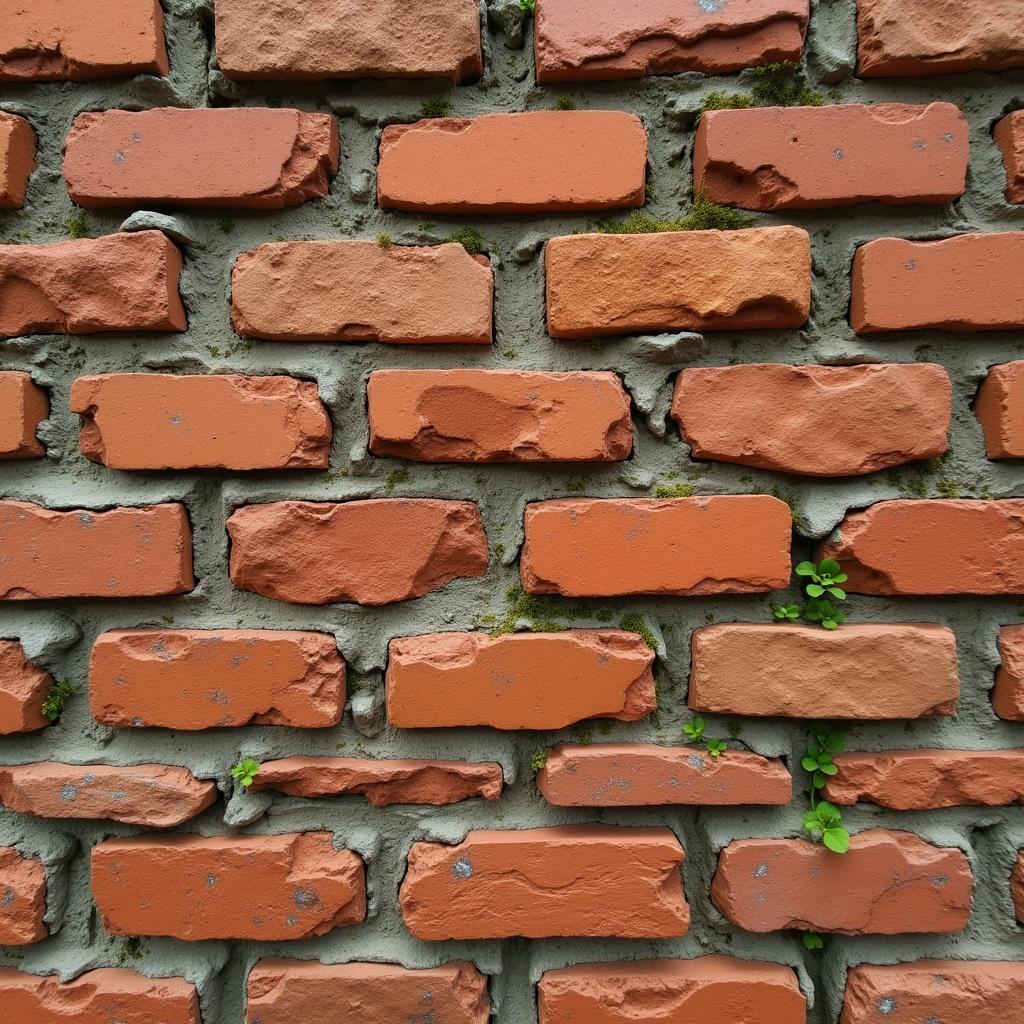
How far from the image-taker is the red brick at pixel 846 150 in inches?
21.5

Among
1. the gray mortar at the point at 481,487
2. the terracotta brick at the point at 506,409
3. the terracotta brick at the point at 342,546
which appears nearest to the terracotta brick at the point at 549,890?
the gray mortar at the point at 481,487

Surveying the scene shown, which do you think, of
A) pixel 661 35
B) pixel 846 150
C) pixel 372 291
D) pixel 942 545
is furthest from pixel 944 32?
pixel 372 291

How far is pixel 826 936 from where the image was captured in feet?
1.97

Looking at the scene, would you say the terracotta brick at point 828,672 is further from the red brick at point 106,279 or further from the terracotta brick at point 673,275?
the red brick at point 106,279

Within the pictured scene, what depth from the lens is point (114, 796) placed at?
0.57 meters

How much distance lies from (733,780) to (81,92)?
929 mm

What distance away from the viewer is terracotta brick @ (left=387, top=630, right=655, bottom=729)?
0.56m

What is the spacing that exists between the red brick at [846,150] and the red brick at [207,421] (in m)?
0.46

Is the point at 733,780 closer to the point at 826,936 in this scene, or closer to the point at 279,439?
the point at 826,936


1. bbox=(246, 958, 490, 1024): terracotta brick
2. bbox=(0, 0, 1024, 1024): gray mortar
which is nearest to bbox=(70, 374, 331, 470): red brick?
bbox=(0, 0, 1024, 1024): gray mortar

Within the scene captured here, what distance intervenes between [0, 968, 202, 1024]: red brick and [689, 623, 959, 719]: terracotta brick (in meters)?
0.60

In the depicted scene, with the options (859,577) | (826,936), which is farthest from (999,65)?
(826,936)

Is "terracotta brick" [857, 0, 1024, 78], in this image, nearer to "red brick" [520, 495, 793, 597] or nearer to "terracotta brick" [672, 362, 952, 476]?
"terracotta brick" [672, 362, 952, 476]

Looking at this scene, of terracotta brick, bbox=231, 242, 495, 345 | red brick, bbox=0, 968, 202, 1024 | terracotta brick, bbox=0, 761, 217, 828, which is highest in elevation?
terracotta brick, bbox=231, 242, 495, 345
